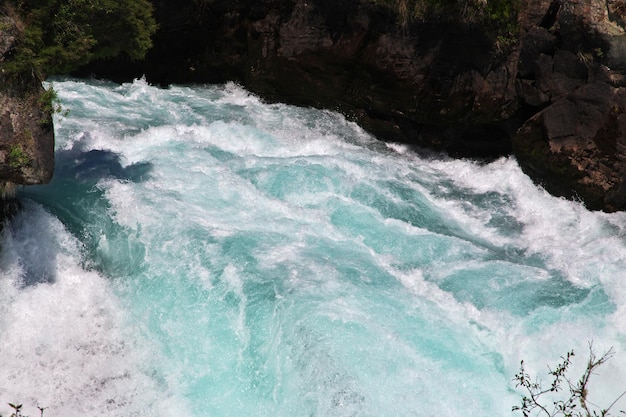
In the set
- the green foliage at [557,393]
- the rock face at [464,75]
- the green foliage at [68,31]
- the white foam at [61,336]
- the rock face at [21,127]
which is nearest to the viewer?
the green foliage at [557,393]

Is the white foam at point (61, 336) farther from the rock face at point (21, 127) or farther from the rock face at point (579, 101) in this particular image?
the rock face at point (579, 101)

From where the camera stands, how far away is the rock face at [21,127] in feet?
22.1

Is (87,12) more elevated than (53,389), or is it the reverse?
(87,12)

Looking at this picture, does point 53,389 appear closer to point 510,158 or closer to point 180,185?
point 180,185

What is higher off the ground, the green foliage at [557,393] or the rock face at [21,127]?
the rock face at [21,127]

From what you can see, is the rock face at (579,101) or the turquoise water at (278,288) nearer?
the turquoise water at (278,288)

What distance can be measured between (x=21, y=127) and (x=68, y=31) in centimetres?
152

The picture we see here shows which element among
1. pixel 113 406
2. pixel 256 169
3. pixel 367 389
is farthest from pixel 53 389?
pixel 256 169

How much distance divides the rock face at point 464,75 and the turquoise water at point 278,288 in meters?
1.23

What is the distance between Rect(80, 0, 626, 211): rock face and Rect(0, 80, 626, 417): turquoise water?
1.23 m

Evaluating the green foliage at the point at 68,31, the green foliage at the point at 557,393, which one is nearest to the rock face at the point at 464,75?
the green foliage at the point at 68,31

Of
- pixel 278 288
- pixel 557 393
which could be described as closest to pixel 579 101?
pixel 557 393

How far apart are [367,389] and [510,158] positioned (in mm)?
7346

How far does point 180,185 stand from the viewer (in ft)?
30.5
